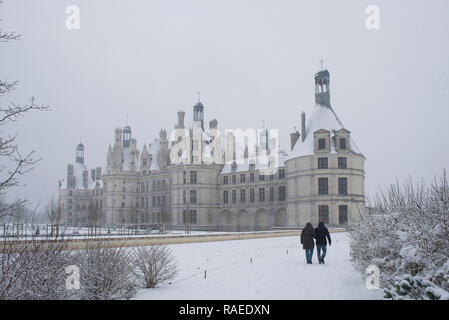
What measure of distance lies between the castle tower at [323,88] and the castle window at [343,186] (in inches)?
412

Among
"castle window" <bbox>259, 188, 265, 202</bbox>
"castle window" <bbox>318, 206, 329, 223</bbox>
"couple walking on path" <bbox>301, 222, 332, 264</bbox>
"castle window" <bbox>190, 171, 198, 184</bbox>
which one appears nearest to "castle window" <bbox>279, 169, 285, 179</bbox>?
"castle window" <bbox>259, 188, 265, 202</bbox>

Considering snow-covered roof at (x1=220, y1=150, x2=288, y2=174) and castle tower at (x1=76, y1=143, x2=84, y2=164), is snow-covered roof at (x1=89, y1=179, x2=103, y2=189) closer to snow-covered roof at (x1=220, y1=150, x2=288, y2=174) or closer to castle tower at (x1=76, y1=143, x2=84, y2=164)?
castle tower at (x1=76, y1=143, x2=84, y2=164)

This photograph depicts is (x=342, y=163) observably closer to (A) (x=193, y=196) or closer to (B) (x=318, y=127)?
(B) (x=318, y=127)

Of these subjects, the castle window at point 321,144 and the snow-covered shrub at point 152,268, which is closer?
the snow-covered shrub at point 152,268

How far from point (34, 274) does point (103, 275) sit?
178 cm

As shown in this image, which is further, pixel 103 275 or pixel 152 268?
pixel 152 268

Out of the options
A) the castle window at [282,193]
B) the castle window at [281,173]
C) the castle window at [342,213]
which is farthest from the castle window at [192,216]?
the castle window at [342,213]

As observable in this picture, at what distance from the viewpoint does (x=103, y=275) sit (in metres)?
9.46

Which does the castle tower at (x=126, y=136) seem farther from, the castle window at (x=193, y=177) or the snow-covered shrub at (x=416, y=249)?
the snow-covered shrub at (x=416, y=249)

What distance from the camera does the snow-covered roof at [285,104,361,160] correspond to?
154ft

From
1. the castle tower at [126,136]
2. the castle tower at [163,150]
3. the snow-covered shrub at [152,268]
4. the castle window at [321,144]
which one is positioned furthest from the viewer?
the castle tower at [126,136]

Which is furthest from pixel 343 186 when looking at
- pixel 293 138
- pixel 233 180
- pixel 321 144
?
pixel 233 180

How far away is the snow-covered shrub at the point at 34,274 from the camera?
745cm
